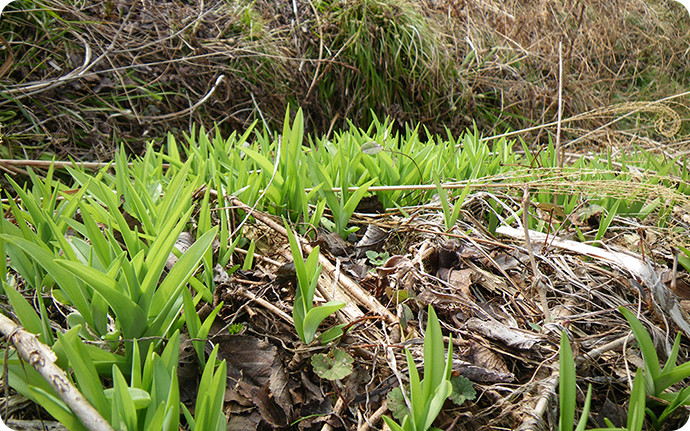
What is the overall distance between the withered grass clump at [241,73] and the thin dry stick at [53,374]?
1.67m

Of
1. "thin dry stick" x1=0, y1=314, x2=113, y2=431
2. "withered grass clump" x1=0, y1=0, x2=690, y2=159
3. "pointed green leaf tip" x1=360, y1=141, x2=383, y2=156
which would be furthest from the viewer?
"withered grass clump" x1=0, y1=0, x2=690, y2=159

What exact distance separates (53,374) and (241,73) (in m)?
3.09

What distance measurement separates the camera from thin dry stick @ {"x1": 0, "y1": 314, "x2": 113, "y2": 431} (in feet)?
1.73

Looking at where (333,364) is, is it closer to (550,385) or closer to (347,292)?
(347,292)

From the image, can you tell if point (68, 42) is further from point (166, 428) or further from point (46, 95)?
point (166, 428)

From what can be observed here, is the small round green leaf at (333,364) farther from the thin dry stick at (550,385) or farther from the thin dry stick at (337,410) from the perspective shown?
the thin dry stick at (550,385)

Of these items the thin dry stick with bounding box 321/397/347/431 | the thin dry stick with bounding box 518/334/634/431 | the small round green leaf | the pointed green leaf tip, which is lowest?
the thin dry stick with bounding box 321/397/347/431

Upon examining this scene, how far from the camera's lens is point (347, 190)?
3.98 ft

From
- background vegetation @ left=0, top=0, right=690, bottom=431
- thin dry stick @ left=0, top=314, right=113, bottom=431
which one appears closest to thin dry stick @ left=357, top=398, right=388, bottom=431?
background vegetation @ left=0, top=0, right=690, bottom=431

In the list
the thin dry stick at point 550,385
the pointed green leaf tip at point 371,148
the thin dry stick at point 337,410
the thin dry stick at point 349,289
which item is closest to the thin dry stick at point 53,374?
the thin dry stick at point 337,410

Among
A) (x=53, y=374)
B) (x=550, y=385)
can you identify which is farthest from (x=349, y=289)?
(x=53, y=374)

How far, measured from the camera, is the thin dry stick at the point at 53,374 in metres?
0.53

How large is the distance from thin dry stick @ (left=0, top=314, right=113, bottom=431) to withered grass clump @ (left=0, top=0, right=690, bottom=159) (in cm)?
167

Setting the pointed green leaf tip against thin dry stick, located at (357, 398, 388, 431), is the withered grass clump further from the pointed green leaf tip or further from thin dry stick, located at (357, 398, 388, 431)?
thin dry stick, located at (357, 398, 388, 431)
